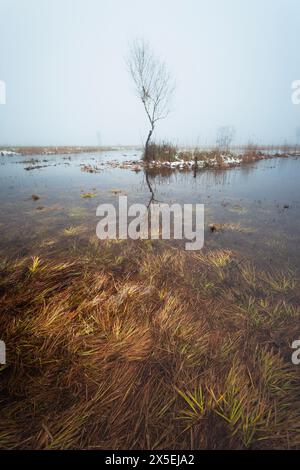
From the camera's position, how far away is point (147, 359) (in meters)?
1.54

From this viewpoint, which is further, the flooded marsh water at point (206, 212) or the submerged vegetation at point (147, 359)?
the flooded marsh water at point (206, 212)

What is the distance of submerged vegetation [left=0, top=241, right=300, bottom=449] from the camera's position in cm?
114

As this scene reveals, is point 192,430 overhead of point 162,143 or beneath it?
beneath

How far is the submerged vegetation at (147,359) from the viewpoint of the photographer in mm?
1136

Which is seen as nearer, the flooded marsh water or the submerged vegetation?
the submerged vegetation

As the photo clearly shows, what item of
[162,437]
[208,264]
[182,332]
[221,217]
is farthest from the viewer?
[221,217]

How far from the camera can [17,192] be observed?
7.38 m

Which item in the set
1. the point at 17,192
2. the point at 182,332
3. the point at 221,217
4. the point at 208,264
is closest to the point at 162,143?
the point at 17,192

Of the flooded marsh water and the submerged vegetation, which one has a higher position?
the flooded marsh water

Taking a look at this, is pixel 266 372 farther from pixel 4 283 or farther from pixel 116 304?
pixel 4 283

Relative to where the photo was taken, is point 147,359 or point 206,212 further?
point 206,212

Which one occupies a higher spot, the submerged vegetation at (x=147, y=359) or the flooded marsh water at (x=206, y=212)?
the flooded marsh water at (x=206, y=212)

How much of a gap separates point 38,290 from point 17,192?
701 cm

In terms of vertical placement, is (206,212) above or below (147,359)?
above
